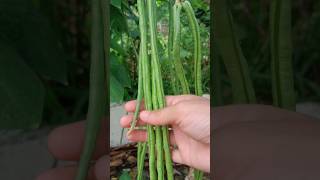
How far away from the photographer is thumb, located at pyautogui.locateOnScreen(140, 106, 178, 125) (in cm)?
127

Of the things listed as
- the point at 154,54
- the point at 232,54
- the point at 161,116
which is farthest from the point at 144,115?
the point at 232,54

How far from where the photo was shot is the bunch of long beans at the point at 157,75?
4.12 ft

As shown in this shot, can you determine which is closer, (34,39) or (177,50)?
(34,39)

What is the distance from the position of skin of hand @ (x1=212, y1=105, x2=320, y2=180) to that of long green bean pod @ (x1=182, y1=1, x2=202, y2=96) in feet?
0.27

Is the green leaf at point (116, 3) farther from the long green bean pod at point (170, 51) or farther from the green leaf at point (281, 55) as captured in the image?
the green leaf at point (281, 55)

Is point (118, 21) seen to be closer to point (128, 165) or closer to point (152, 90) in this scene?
point (152, 90)

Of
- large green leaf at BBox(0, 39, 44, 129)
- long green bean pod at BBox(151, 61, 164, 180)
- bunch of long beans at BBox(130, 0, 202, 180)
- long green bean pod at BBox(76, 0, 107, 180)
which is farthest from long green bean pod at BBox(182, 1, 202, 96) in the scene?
large green leaf at BBox(0, 39, 44, 129)

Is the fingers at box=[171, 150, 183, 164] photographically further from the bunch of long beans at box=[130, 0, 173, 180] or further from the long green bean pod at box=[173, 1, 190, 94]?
the long green bean pod at box=[173, 1, 190, 94]

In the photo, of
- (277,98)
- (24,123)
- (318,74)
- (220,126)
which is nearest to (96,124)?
(24,123)

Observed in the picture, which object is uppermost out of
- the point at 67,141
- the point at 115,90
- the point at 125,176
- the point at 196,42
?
the point at 196,42

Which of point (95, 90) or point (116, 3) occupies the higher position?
point (116, 3)

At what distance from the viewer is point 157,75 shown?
1.26m

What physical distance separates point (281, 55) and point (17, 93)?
0.58 metres

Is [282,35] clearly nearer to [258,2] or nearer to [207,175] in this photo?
[258,2]
